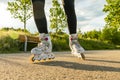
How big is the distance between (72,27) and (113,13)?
1208 inches

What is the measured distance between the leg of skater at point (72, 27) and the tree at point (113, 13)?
95.7ft

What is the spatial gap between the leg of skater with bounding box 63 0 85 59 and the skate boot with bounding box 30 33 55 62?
38 cm

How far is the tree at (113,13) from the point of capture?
1297 inches

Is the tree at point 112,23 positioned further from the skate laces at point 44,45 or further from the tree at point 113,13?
the skate laces at point 44,45

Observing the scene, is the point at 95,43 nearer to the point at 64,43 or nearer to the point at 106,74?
the point at 64,43

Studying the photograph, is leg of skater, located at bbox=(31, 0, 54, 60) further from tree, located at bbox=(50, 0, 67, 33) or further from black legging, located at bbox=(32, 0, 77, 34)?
tree, located at bbox=(50, 0, 67, 33)

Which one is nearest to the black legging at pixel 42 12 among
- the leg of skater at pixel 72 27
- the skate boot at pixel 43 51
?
the leg of skater at pixel 72 27

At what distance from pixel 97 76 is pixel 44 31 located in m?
1.51

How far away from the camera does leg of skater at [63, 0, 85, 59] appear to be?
384 centimetres

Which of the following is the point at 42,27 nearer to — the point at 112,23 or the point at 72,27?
the point at 72,27

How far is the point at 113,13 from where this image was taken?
34.0 m

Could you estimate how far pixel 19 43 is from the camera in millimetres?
14883

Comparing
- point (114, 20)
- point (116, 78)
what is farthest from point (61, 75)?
point (114, 20)

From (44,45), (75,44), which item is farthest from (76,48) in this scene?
(44,45)
